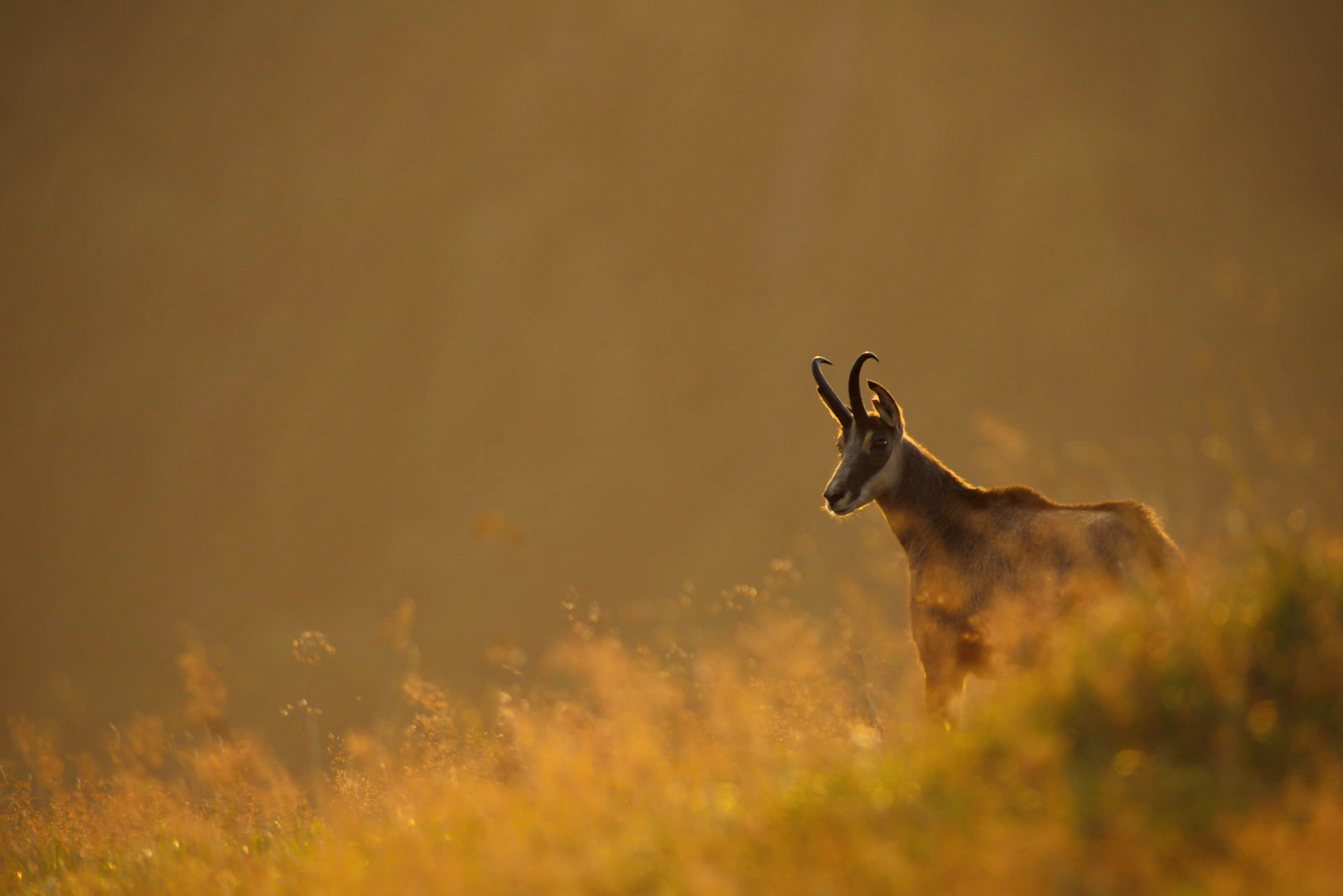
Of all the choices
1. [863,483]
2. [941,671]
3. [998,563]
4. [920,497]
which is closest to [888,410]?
[863,483]

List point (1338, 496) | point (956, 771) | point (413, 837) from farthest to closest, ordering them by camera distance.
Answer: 1. point (413, 837)
2. point (1338, 496)
3. point (956, 771)

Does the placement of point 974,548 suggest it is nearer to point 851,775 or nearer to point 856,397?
point 856,397

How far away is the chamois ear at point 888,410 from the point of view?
8367 mm

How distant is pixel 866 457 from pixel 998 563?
5.47ft

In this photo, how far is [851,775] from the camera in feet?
14.1

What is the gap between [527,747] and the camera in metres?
6.05

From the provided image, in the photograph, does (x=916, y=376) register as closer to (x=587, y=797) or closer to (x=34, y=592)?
(x=34, y=592)

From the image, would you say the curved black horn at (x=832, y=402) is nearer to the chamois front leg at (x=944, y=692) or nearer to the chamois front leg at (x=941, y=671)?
the chamois front leg at (x=941, y=671)

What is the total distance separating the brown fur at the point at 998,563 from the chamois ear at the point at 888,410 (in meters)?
0.47

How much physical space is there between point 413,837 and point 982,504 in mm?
4663

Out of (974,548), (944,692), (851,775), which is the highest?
(974,548)

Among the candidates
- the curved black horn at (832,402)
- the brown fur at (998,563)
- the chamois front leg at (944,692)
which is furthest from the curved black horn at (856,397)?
the chamois front leg at (944,692)

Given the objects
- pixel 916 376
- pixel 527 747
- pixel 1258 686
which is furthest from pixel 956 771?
pixel 916 376

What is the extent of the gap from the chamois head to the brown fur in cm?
20
